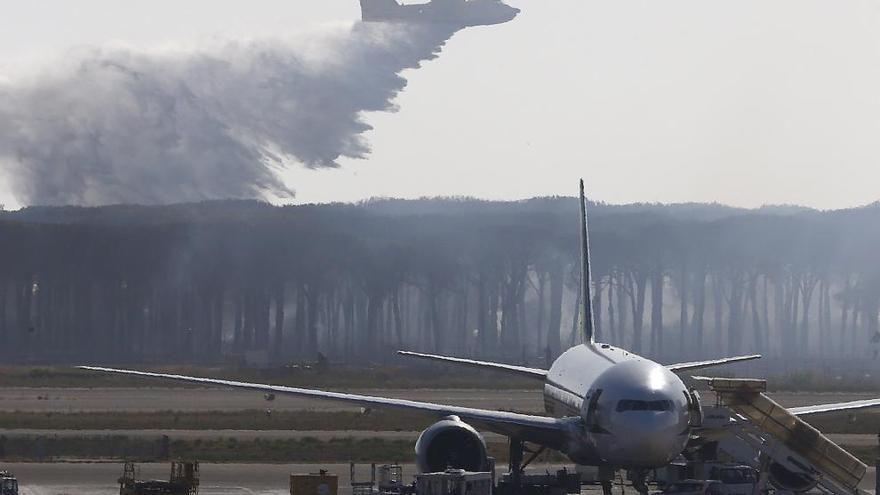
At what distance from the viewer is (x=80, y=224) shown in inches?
7717

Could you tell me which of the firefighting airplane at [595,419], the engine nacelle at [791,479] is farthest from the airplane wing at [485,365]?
the engine nacelle at [791,479]

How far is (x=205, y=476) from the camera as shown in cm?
5203

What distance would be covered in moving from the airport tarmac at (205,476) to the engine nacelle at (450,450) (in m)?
7.14

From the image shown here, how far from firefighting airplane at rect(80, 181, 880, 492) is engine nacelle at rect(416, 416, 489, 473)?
3cm

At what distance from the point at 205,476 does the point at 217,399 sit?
155 feet

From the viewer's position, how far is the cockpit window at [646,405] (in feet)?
123

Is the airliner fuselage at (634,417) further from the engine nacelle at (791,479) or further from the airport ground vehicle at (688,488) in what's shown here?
the engine nacelle at (791,479)

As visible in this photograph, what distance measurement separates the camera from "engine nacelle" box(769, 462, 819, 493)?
43.1 metres

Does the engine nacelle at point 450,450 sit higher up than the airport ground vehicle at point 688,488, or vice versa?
the engine nacelle at point 450,450

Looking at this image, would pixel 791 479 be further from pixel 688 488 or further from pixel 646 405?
pixel 646 405

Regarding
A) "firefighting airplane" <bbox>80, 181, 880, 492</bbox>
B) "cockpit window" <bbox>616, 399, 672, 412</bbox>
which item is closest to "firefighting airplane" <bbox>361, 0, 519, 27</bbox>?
"firefighting airplane" <bbox>80, 181, 880, 492</bbox>

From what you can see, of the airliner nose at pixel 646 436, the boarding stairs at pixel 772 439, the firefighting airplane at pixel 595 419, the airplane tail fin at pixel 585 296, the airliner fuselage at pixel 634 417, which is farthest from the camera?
the airplane tail fin at pixel 585 296

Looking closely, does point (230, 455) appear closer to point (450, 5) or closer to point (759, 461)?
point (759, 461)

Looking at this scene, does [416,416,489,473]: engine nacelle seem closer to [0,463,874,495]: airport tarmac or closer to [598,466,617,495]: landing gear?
[598,466,617,495]: landing gear
